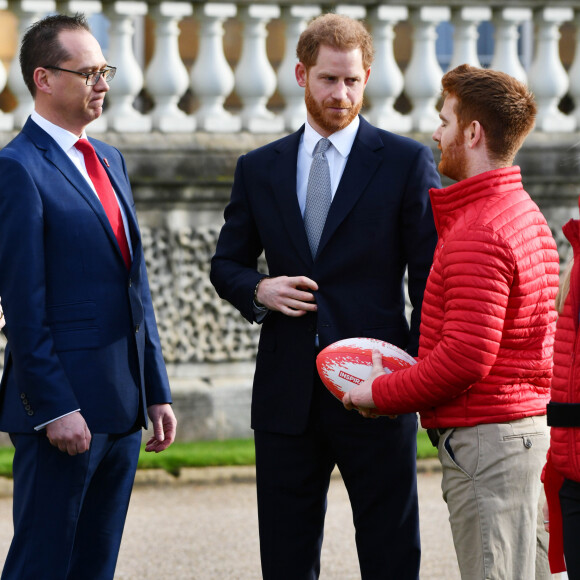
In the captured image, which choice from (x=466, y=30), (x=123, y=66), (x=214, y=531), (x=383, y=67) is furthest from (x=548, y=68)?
(x=214, y=531)

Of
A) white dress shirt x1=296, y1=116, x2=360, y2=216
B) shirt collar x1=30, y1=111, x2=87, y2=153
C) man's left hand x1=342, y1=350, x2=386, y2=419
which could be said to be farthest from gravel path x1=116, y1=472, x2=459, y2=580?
shirt collar x1=30, y1=111, x2=87, y2=153

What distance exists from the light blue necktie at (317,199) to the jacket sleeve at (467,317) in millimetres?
678

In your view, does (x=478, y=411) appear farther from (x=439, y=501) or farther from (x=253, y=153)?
(x=439, y=501)

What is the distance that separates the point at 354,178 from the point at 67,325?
1.04 metres

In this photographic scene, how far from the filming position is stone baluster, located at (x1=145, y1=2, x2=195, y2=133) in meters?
7.40

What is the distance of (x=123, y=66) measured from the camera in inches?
290

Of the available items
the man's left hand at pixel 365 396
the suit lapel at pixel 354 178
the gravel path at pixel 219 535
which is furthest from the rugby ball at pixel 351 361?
the gravel path at pixel 219 535

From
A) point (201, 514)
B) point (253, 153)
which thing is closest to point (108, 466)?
point (253, 153)

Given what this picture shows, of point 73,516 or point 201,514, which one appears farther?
point 201,514

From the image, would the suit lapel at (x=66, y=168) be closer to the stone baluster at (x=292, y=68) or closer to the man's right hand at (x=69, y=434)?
the man's right hand at (x=69, y=434)

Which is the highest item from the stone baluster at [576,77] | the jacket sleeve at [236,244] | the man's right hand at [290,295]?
the stone baluster at [576,77]

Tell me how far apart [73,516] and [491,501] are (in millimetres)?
1263

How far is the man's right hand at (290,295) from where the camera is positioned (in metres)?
3.98

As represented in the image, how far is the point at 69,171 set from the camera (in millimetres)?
3871
